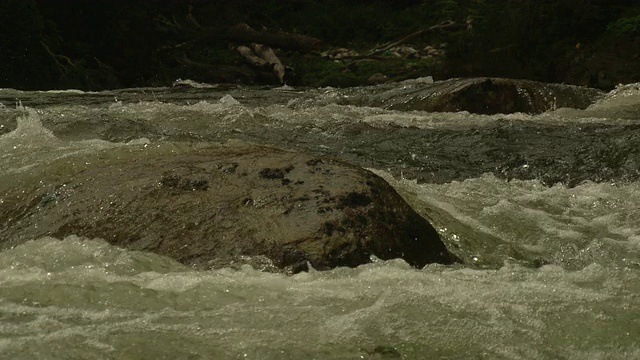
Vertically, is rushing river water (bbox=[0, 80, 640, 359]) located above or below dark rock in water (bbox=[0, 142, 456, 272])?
below

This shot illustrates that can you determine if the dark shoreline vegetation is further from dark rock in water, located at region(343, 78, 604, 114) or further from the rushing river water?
the rushing river water

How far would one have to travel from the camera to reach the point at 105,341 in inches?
92.4

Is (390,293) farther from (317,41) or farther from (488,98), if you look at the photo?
(317,41)

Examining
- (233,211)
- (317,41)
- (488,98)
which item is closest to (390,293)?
(233,211)

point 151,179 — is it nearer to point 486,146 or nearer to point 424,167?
point 424,167

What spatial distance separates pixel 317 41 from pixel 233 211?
15271 millimetres

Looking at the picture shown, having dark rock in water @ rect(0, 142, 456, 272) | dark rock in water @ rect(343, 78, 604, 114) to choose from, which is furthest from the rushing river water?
dark rock in water @ rect(343, 78, 604, 114)

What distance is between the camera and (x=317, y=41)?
1834cm

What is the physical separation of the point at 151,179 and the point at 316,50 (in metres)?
15.2

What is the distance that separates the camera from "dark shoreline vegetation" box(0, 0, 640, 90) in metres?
13.3

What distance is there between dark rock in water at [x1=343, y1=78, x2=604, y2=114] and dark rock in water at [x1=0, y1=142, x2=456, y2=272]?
5.06m

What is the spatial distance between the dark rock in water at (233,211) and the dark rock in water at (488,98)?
199 inches

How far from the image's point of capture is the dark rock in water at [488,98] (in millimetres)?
8695

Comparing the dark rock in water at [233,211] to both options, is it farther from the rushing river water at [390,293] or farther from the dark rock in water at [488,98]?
the dark rock in water at [488,98]
